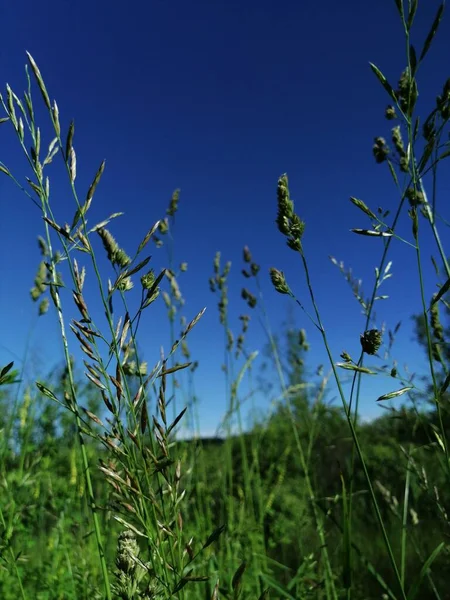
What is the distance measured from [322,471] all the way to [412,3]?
20.8 feet

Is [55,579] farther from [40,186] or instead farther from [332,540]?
[332,540]

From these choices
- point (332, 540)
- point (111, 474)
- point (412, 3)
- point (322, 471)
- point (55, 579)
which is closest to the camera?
point (111, 474)

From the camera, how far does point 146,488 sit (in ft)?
2.62

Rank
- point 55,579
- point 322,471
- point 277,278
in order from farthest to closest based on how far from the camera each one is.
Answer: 1. point 322,471
2. point 55,579
3. point 277,278

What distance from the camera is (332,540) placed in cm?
349

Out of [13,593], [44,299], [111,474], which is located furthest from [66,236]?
[13,593]

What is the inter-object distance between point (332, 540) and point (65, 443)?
2.22 m

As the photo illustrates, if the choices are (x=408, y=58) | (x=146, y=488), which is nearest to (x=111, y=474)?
(x=146, y=488)

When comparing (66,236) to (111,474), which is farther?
(66,236)

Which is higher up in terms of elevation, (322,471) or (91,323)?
(91,323)

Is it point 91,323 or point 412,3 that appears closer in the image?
point 91,323

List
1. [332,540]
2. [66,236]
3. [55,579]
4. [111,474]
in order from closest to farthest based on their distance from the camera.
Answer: [111,474] → [66,236] → [55,579] → [332,540]

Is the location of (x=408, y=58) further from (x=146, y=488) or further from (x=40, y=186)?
(x=146, y=488)

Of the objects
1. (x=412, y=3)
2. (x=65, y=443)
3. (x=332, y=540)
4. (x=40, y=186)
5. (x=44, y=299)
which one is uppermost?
(x=412, y=3)
